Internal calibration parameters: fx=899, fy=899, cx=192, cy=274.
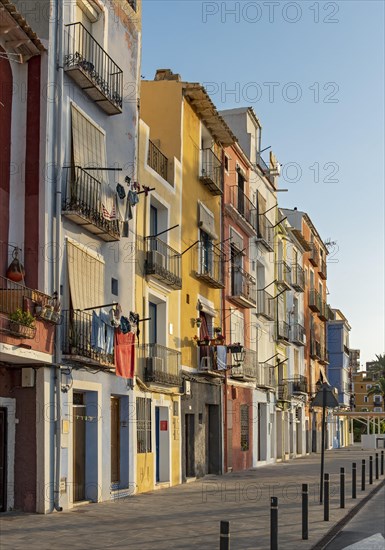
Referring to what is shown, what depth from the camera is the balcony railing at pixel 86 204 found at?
18562mm

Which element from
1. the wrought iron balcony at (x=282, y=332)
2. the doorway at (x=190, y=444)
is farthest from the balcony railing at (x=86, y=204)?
the wrought iron balcony at (x=282, y=332)

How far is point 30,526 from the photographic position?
1526cm

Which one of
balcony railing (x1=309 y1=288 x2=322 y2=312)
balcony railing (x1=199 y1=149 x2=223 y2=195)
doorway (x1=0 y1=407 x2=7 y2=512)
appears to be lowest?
doorway (x1=0 y1=407 x2=7 y2=512)

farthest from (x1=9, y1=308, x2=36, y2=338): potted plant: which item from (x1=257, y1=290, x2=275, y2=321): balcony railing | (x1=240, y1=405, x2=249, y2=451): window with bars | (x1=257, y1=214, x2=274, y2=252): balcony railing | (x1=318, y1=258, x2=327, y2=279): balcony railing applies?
(x1=318, y1=258, x2=327, y2=279): balcony railing

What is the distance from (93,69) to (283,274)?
92.6 feet

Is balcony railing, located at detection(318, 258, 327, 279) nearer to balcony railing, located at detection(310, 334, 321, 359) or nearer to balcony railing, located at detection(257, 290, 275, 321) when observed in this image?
balcony railing, located at detection(310, 334, 321, 359)

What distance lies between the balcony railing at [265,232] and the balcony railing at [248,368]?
18.0ft

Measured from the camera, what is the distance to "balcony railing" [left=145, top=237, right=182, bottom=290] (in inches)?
952

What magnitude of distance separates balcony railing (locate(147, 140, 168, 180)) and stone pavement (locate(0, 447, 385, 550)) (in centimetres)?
910

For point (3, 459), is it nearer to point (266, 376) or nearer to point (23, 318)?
point (23, 318)

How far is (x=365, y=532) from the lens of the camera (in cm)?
1532

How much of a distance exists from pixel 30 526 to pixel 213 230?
17502 millimetres

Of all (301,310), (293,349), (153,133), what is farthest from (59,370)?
(301,310)

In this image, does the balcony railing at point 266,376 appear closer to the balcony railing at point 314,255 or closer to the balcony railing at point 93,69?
the balcony railing at point 314,255
